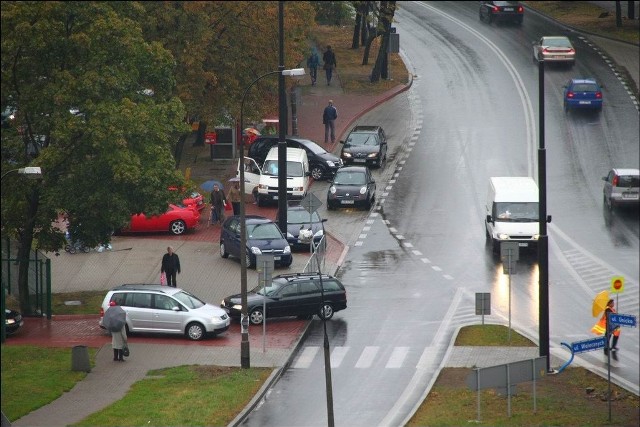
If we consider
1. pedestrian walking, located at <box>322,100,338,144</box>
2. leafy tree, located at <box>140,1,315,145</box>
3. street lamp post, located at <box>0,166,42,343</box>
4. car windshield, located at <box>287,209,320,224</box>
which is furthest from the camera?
pedestrian walking, located at <box>322,100,338,144</box>

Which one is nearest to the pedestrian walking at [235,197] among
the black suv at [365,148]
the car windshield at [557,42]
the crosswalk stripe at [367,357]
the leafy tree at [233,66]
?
the leafy tree at [233,66]

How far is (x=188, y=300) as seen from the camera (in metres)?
41.4

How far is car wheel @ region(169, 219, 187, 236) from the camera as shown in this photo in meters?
53.9

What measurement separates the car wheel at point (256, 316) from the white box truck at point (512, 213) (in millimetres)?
11435

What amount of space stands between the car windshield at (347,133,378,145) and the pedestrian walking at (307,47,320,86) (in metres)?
12.8

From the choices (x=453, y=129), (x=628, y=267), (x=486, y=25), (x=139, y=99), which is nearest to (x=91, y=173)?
(x=139, y=99)

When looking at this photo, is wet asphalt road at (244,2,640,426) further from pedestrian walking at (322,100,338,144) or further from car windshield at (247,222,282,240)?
pedestrian walking at (322,100,338,144)

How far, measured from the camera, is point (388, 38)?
7681cm

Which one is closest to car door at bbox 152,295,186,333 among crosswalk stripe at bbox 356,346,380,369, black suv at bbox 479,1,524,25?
crosswalk stripe at bbox 356,346,380,369

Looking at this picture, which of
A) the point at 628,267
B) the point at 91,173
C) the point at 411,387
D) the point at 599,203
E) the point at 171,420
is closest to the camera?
the point at 171,420

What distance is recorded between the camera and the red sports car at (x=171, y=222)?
175 ft

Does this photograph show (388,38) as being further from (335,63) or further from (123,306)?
(123,306)

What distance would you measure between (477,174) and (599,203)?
291 inches

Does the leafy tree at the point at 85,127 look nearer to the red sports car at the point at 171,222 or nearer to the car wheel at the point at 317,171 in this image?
the red sports car at the point at 171,222
